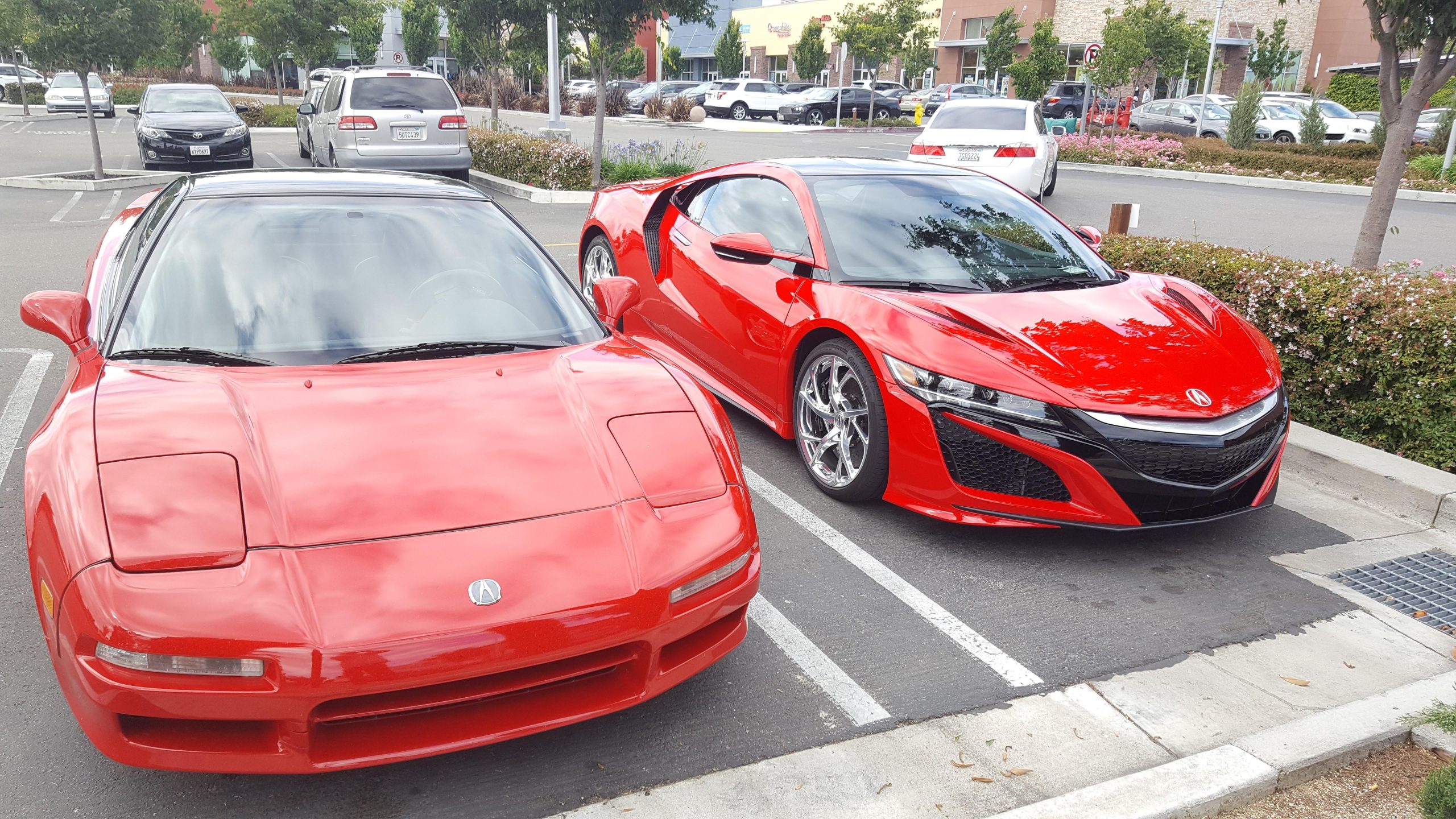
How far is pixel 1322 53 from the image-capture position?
51.1 m

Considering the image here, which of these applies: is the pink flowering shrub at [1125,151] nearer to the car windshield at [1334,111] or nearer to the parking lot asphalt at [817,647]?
the car windshield at [1334,111]

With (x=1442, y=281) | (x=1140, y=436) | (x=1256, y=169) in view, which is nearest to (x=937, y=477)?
(x=1140, y=436)

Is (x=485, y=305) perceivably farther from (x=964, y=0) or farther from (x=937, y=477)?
(x=964, y=0)

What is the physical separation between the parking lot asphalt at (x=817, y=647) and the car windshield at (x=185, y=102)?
1416 centimetres

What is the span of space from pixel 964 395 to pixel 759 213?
188 cm

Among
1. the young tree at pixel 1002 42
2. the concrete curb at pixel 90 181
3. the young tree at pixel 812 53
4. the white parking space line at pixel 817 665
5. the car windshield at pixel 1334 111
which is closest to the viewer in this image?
the white parking space line at pixel 817 665

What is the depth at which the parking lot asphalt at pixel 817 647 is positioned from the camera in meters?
2.60

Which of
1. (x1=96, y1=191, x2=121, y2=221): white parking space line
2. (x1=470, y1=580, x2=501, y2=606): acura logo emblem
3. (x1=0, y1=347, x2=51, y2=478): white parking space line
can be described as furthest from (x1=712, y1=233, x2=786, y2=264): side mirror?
(x1=96, y1=191, x2=121, y2=221): white parking space line

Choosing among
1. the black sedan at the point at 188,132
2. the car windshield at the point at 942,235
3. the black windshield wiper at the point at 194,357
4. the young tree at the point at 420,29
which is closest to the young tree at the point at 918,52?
the young tree at the point at 420,29

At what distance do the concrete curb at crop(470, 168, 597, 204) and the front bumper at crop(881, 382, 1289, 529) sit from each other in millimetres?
11289

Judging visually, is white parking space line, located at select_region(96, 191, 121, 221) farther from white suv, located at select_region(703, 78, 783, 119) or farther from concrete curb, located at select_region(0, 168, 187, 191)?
white suv, located at select_region(703, 78, 783, 119)

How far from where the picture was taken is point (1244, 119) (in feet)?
79.1

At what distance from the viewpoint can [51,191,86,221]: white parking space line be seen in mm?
12539

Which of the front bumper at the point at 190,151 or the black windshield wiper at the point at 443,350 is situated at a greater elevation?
the black windshield wiper at the point at 443,350
